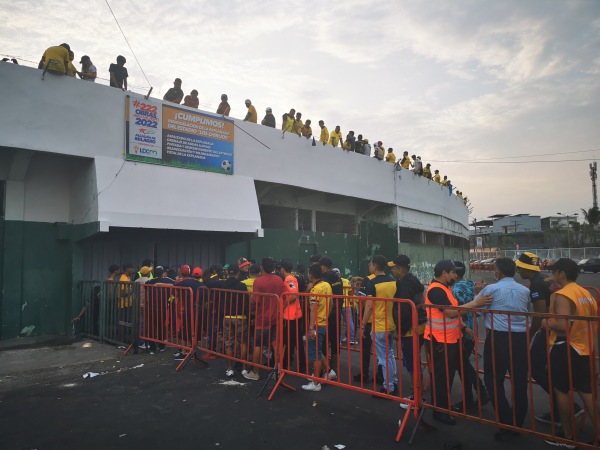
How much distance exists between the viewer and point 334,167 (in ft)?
50.1

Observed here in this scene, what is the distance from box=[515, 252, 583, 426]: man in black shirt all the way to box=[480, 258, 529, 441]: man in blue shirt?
1.21ft

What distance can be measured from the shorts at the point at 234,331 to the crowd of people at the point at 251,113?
695 centimetres

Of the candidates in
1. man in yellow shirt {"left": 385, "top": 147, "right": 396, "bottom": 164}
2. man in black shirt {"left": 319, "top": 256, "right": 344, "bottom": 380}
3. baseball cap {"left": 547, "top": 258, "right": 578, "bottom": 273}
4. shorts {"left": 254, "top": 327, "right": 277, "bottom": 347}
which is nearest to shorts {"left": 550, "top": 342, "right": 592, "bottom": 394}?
baseball cap {"left": 547, "top": 258, "right": 578, "bottom": 273}

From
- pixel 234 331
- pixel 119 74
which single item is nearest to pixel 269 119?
pixel 119 74

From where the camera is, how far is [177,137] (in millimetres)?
10844

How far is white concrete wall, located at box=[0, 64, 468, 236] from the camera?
8633mm

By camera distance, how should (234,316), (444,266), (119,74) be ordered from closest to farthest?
1. (444,266)
2. (234,316)
3. (119,74)

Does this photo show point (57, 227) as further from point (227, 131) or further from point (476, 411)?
point (476, 411)

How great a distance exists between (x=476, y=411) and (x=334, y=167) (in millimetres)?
11498

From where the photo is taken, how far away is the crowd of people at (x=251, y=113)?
901 cm

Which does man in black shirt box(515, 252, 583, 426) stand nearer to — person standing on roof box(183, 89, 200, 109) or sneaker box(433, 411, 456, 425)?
sneaker box(433, 411, 456, 425)

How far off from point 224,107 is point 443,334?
32.3 feet

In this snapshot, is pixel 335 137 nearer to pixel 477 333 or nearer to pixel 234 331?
pixel 234 331

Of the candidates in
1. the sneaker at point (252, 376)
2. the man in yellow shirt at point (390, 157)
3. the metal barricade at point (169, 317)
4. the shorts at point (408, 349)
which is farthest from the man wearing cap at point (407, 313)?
the man in yellow shirt at point (390, 157)
